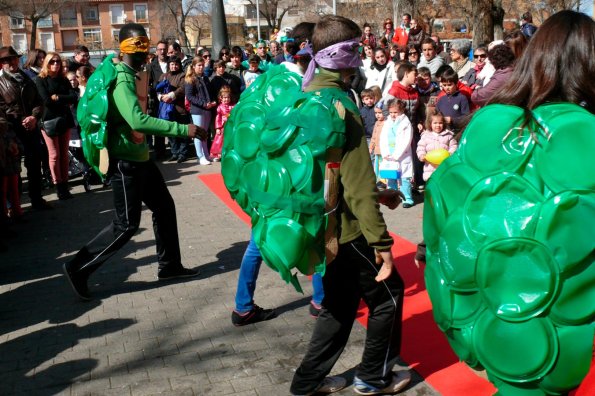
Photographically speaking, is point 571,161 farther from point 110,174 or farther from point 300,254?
point 110,174

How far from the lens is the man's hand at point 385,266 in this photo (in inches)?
143

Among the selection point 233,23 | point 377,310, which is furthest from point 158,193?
point 233,23

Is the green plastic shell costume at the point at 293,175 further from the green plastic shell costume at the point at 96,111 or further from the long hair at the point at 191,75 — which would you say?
the long hair at the point at 191,75

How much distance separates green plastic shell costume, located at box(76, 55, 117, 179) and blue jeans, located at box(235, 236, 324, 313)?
61.4 inches

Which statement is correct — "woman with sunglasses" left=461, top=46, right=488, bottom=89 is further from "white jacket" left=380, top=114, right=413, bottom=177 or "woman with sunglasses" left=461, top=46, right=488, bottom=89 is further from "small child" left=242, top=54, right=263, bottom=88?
"small child" left=242, top=54, right=263, bottom=88

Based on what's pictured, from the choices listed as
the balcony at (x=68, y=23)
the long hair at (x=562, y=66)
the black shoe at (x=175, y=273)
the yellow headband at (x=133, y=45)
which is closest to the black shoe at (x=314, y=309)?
the black shoe at (x=175, y=273)

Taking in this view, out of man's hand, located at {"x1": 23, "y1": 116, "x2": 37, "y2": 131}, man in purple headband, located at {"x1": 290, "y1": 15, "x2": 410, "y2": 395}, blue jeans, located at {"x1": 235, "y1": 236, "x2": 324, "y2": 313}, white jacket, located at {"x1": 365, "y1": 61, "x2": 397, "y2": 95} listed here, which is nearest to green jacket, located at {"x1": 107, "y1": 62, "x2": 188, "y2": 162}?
blue jeans, located at {"x1": 235, "y1": 236, "x2": 324, "y2": 313}

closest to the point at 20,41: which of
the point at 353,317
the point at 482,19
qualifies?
the point at 482,19

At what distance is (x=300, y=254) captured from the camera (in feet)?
11.4

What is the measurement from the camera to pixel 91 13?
3570 inches

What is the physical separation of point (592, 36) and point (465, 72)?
9424 mm

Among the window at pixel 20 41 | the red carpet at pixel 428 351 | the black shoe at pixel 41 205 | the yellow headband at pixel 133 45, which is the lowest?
the red carpet at pixel 428 351

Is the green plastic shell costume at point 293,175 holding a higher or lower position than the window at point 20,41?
lower

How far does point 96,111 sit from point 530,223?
4157mm
